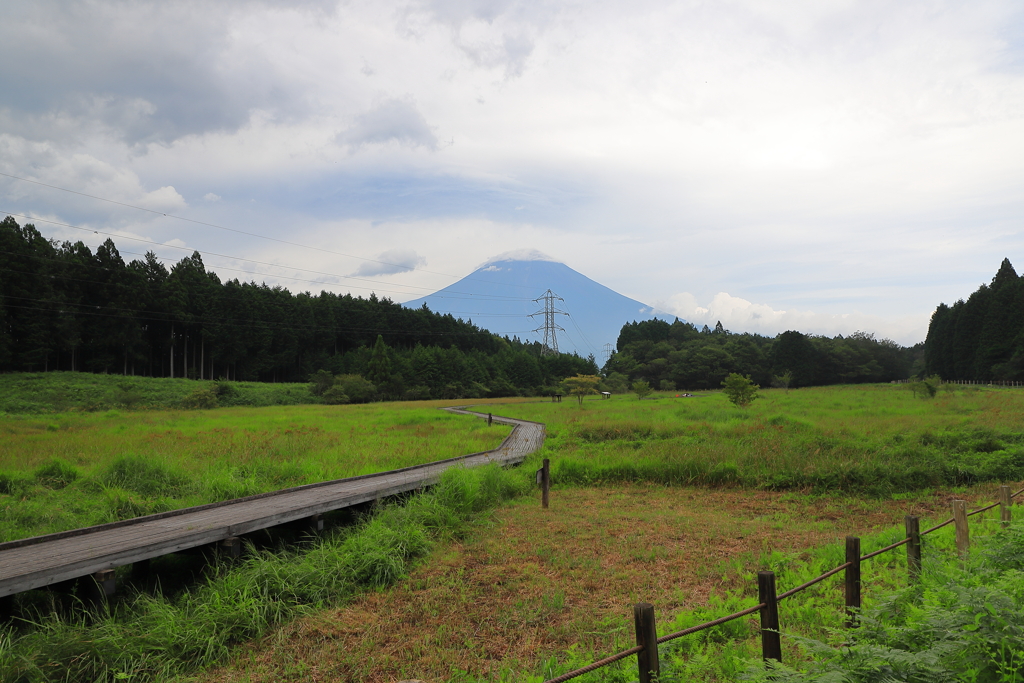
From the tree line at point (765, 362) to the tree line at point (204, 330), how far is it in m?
9.85

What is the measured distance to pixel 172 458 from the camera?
14.8 m

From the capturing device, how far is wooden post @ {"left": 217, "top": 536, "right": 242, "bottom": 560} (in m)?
8.05

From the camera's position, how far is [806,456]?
15219mm

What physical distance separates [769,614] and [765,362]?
85.2 m

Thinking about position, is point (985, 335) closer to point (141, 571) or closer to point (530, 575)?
point (530, 575)

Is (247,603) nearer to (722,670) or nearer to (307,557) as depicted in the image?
(307,557)

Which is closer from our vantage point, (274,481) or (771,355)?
(274,481)

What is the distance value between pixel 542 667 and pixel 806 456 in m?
12.6

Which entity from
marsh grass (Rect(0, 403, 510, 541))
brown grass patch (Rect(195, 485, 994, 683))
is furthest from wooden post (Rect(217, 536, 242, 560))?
marsh grass (Rect(0, 403, 510, 541))

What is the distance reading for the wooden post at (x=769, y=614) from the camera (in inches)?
154

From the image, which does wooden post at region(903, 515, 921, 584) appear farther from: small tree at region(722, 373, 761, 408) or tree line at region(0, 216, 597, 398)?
tree line at region(0, 216, 597, 398)

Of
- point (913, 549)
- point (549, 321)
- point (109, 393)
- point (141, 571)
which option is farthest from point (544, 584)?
point (549, 321)

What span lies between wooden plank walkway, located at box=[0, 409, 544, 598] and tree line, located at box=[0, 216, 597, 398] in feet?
145

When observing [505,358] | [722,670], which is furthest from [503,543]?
[505,358]
